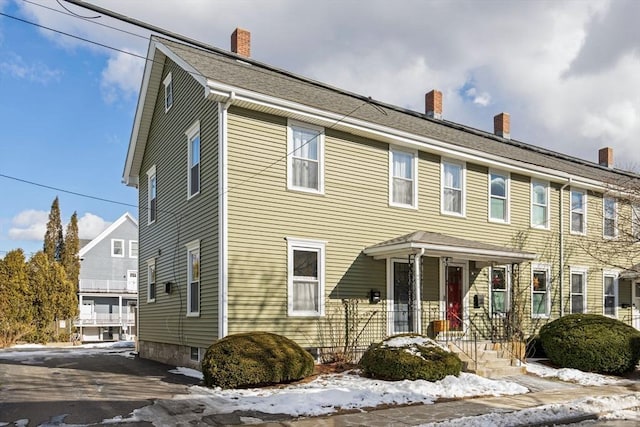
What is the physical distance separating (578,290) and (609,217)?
10.9 ft

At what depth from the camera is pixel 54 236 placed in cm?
4150

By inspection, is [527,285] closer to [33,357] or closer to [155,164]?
[155,164]

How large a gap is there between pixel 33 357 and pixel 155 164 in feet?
24.0

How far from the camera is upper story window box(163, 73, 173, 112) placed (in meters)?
17.3

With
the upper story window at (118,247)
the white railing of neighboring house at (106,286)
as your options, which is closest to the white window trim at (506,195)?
the white railing of neighboring house at (106,286)

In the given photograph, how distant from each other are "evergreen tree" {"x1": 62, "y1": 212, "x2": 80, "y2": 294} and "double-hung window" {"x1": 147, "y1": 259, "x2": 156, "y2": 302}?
22.6 metres

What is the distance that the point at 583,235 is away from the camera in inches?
806

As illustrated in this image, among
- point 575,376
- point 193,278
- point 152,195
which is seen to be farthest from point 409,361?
point 152,195

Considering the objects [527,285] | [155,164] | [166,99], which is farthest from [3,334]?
[527,285]

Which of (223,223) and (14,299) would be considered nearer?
(223,223)

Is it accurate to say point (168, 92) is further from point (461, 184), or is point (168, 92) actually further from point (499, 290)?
point (499, 290)

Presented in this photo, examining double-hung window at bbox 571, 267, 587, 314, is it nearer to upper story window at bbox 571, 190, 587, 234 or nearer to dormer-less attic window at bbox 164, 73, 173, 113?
upper story window at bbox 571, 190, 587, 234

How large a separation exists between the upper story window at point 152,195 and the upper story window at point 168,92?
2206 mm

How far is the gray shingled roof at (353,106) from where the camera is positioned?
550 inches
